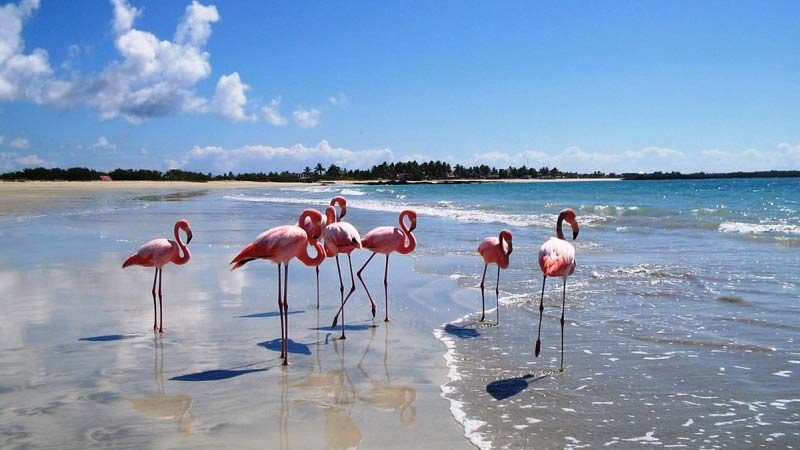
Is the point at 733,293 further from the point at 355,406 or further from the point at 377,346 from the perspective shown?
the point at 355,406

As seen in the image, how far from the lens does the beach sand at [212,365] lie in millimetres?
4188

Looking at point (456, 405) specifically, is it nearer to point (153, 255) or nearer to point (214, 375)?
point (214, 375)

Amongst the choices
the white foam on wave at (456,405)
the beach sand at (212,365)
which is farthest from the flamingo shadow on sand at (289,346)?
the white foam on wave at (456,405)

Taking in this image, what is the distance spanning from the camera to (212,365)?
566 centimetres

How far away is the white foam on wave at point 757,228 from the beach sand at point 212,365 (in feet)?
43.7

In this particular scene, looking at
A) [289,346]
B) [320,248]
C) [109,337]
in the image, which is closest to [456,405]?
[289,346]

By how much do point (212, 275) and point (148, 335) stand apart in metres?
3.85

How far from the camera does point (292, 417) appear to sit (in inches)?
174

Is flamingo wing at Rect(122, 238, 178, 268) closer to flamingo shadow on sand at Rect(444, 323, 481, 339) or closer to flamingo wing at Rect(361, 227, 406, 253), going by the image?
flamingo wing at Rect(361, 227, 406, 253)

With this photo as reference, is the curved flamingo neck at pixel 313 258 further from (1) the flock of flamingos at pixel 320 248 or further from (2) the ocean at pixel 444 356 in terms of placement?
(2) the ocean at pixel 444 356

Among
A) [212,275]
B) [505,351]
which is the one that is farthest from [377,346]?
[212,275]

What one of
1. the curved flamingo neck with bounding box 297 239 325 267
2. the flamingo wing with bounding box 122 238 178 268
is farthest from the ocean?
the curved flamingo neck with bounding box 297 239 325 267

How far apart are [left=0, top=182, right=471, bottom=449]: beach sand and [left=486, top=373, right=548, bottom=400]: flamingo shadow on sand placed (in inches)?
18.4

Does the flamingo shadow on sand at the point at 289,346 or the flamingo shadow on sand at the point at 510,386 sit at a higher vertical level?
the flamingo shadow on sand at the point at 289,346
